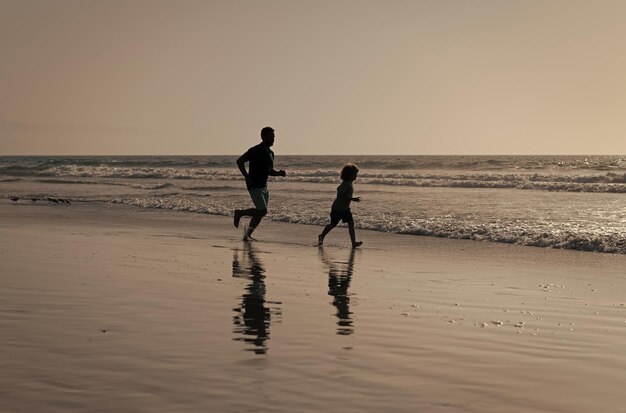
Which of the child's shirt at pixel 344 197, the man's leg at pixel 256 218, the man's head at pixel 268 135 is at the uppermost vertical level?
the man's head at pixel 268 135

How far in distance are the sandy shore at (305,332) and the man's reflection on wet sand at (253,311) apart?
2 centimetres

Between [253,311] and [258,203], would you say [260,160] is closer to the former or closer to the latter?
[258,203]

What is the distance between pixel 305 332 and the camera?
630cm

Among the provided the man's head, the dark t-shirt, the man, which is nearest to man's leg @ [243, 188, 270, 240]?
the man

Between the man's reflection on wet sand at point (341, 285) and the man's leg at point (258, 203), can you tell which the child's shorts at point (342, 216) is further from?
the man's leg at point (258, 203)

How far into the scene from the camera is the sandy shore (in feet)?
14.8

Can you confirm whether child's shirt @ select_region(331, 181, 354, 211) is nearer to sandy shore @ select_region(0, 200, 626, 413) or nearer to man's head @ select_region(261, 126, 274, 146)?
man's head @ select_region(261, 126, 274, 146)

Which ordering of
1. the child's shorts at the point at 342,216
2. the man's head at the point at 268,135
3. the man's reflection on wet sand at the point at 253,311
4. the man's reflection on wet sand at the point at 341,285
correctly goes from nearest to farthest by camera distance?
the man's reflection on wet sand at the point at 253,311
the man's reflection on wet sand at the point at 341,285
the man's head at the point at 268,135
the child's shorts at the point at 342,216

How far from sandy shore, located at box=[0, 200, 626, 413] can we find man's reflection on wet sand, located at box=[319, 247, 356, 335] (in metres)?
0.03

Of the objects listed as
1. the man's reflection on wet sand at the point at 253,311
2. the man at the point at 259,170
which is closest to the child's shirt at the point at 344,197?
the man at the point at 259,170

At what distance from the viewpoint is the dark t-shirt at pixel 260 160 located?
46.3 ft

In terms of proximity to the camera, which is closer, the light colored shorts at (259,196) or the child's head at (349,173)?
the light colored shorts at (259,196)

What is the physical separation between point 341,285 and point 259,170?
540 centimetres

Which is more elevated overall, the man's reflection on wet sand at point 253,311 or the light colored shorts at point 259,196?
the light colored shorts at point 259,196
